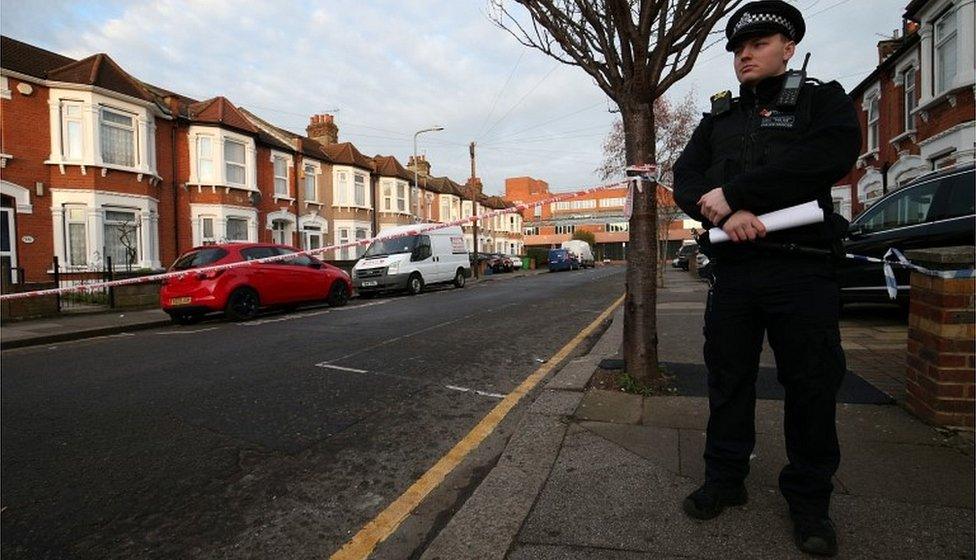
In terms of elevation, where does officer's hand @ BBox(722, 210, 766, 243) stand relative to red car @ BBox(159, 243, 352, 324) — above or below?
above

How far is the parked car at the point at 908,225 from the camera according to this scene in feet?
19.7

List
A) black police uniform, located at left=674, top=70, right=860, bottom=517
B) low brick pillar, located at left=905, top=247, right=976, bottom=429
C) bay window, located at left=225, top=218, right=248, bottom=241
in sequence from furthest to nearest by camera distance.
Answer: bay window, located at left=225, top=218, right=248, bottom=241
low brick pillar, located at left=905, top=247, right=976, bottom=429
black police uniform, located at left=674, top=70, right=860, bottom=517

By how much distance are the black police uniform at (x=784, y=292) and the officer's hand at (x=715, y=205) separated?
Result: 0.03m

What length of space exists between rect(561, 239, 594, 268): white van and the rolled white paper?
43.1 meters

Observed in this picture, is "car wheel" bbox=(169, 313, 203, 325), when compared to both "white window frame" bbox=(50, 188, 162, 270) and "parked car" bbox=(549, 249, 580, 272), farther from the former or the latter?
"parked car" bbox=(549, 249, 580, 272)

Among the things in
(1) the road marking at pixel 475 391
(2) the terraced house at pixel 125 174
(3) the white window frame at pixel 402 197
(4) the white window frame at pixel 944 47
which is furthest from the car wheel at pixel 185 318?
(3) the white window frame at pixel 402 197

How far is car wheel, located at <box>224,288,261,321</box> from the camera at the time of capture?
10534mm

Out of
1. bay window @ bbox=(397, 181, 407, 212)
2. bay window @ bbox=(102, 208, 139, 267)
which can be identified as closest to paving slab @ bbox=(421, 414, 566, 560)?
bay window @ bbox=(102, 208, 139, 267)

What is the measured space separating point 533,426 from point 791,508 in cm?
158

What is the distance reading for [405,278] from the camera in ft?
56.4

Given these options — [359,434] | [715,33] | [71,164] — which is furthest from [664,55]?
[71,164]

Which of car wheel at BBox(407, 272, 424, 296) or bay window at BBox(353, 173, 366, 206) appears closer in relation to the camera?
car wheel at BBox(407, 272, 424, 296)

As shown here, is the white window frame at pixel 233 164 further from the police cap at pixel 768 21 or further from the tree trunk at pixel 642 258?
the police cap at pixel 768 21

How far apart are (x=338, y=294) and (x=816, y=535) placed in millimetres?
12817
